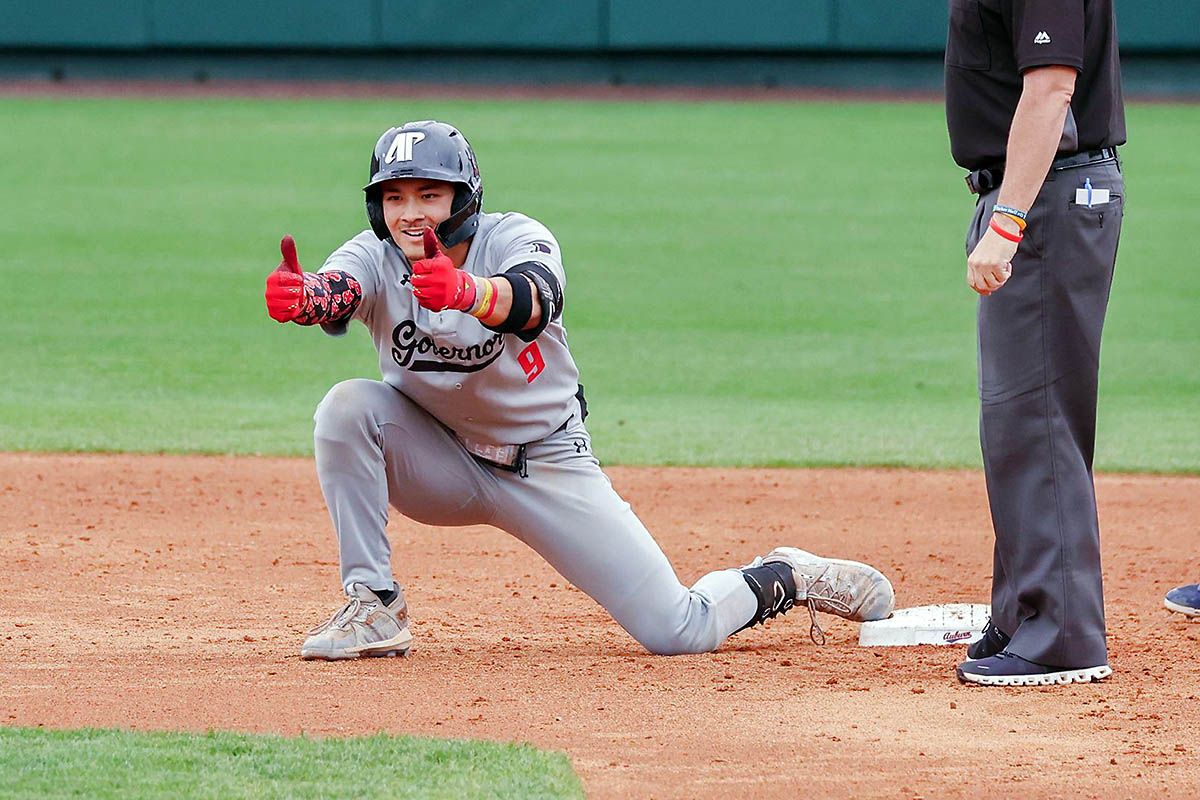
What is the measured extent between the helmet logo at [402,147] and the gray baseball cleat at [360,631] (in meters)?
1.05

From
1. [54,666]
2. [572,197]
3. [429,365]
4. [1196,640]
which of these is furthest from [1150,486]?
[572,197]

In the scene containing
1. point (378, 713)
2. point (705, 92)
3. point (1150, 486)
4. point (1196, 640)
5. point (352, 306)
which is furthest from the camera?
point (705, 92)

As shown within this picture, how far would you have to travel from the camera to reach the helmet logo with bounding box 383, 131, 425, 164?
4039mm

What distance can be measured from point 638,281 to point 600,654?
823 cm

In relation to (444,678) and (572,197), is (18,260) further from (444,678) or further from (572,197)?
(444,678)

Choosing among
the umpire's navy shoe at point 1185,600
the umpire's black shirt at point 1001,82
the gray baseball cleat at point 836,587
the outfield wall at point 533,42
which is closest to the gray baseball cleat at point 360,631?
the gray baseball cleat at point 836,587

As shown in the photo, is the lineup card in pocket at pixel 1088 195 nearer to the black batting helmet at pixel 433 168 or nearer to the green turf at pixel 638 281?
the black batting helmet at pixel 433 168

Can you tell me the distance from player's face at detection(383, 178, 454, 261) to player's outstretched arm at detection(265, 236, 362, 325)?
164 millimetres

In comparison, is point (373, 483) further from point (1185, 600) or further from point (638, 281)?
point (638, 281)

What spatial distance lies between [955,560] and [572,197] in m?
11.2

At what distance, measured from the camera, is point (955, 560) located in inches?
226

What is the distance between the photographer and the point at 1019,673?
3.95 m

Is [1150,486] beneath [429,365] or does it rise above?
beneath

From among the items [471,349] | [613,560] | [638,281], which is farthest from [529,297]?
[638,281]
